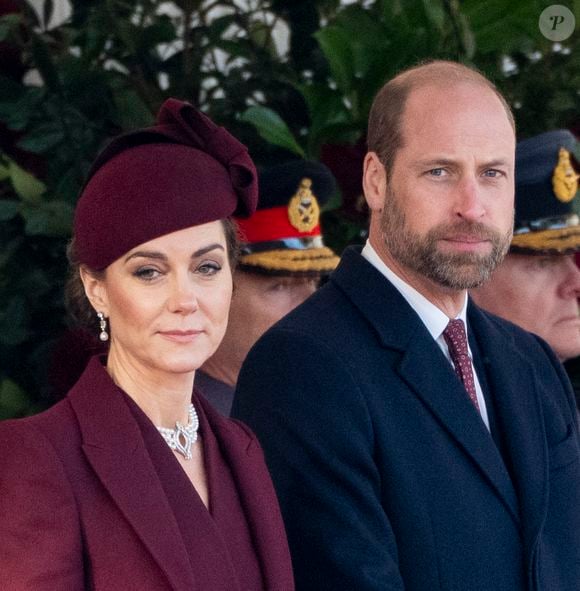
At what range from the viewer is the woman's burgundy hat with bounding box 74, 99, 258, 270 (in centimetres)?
177

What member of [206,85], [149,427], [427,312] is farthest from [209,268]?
[206,85]

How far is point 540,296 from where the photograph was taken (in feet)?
10.4

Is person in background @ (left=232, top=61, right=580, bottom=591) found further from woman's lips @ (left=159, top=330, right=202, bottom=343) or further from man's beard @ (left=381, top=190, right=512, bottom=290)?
woman's lips @ (left=159, top=330, right=202, bottom=343)

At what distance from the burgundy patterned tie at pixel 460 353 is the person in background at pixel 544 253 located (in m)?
0.89

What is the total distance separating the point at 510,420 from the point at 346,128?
1.08m

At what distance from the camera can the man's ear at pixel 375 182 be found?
231 centimetres

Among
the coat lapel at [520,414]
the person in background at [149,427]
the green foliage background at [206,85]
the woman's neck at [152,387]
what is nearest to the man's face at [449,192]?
the coat lapel at [520,414]

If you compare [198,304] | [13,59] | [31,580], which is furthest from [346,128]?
[31,580]

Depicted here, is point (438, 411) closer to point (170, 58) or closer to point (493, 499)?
point (493, 499)

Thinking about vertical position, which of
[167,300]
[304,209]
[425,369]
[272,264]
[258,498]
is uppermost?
[304,209]

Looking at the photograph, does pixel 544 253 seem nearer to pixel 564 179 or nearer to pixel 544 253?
pixel 544 253

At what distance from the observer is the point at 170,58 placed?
3.36 metres

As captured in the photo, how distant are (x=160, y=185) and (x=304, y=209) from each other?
3.78 ft

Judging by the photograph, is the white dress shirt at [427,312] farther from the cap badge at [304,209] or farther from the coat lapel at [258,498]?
the cap badge at [304,209]
